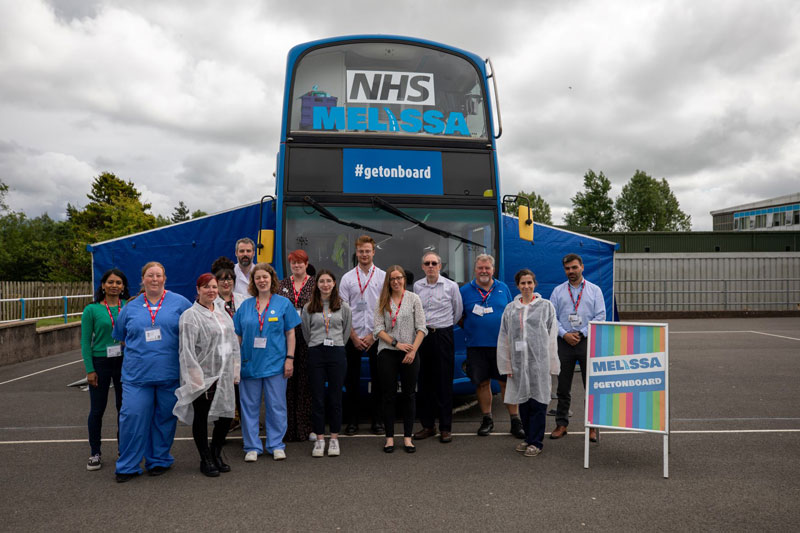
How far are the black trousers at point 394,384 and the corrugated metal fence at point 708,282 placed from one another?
22140 mm

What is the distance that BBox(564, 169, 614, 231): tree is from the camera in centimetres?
4844

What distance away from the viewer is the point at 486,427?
5953mm

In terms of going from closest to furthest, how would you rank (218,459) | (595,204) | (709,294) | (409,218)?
(218,459) < (409,218) < (709,294) < (595,204)

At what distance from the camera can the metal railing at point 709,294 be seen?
25656 millimetres

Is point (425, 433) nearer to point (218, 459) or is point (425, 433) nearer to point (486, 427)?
point (486, 427)

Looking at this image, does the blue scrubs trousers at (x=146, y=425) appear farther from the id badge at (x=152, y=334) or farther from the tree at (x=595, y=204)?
the tree at (x=595, y=204)

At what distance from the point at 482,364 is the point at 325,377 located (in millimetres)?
1624

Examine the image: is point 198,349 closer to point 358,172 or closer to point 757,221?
point 358,172

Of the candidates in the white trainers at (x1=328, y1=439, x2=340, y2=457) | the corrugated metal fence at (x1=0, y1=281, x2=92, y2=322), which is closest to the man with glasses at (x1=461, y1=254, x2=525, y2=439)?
the white trainers at (x1=328, y1=439, x2=340, y2=457)

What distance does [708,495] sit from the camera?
4.10 metres

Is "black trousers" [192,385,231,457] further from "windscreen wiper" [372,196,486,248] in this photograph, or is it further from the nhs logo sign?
the nhs logo sign

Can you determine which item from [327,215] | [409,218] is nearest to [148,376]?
[327,215]

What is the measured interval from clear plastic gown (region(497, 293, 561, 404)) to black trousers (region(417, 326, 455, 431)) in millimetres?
520

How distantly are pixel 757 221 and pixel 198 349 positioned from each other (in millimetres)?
65902
